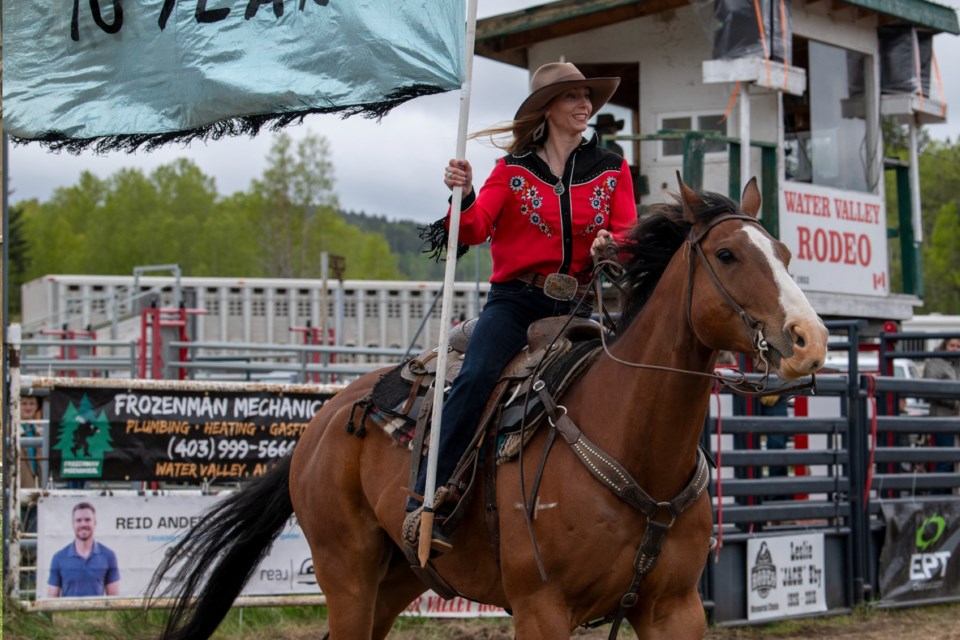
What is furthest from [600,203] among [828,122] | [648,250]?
Result: [828,122]

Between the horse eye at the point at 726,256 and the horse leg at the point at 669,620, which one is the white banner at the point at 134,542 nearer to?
the horse leg at the point at 669,620

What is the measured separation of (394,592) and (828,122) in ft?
31.4

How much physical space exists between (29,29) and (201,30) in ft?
2.86

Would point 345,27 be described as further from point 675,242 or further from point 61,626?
point 61,626

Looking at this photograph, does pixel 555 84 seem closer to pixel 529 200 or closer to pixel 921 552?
pixel 529 200

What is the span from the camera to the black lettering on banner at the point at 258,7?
451cm

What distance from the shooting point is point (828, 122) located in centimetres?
1332

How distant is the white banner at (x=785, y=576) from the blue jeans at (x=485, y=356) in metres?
3.85

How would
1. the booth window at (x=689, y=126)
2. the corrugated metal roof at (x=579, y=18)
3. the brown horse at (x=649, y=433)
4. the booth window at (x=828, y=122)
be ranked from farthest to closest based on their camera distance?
1. the booth window at (x=828, y=122)
2. the booth window at (x=689, y=126)
3. the corrugated metal roof at (x=579, y=18)
4. the brown horse at (x=649, y=433)

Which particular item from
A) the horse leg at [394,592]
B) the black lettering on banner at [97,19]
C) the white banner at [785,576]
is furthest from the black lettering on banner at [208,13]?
the white banner at [785,576]

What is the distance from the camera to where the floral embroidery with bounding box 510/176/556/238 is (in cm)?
477

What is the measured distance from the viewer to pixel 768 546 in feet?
26.9

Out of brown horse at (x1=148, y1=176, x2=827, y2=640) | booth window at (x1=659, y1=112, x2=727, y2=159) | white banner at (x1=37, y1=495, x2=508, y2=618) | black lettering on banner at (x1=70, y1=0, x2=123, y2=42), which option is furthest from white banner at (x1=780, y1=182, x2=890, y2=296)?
black lettering on banner at (x1=70, y1=0, x2=123, y2=42)

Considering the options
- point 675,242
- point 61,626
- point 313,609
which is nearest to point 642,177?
point 313,609
